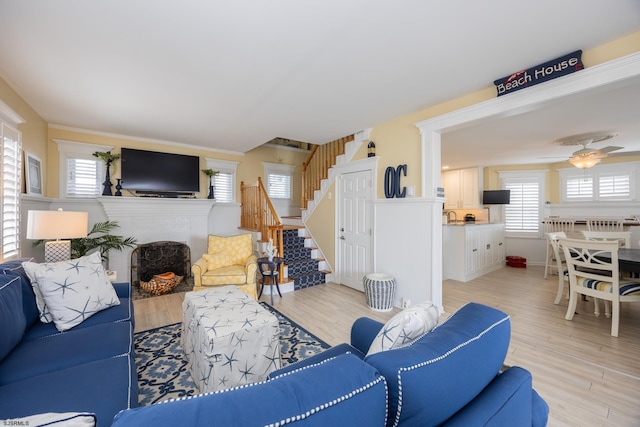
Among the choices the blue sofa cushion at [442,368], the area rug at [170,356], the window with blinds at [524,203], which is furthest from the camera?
the window with blinds at [524,203]

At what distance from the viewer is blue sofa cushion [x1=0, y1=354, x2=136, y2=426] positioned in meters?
1.10

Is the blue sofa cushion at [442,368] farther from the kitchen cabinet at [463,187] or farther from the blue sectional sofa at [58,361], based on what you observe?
the kitchen cabinet at [463,187]

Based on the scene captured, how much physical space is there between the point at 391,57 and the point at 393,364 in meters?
2.34

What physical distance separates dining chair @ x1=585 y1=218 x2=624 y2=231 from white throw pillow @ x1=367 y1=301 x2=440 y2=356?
6.31 m

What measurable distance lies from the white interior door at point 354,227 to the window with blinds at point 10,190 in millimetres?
4030

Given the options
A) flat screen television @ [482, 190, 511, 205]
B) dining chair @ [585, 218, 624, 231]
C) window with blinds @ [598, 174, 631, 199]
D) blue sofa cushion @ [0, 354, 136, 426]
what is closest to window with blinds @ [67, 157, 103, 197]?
blue sofa cushion @ [0, 354, 136, 426]

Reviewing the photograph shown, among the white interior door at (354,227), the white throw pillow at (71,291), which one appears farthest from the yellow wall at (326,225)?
the white throw pillow at (71,291)

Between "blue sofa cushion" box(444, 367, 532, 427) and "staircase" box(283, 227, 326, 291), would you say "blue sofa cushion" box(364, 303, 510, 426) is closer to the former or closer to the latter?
"blue sofa cushion" box(444, 367, 532, 427)

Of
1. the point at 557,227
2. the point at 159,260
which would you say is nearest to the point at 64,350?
the point at 159,260

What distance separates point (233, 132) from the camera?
4332 millimetres

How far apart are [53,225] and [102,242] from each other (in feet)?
5.82

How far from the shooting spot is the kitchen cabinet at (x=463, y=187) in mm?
6656

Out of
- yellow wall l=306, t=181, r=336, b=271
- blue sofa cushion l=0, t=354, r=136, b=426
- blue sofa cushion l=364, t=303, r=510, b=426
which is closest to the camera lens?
blue sofa cushion l=364, t=303, r=510, b=426

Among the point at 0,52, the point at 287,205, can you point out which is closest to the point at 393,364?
the point at 0,52
